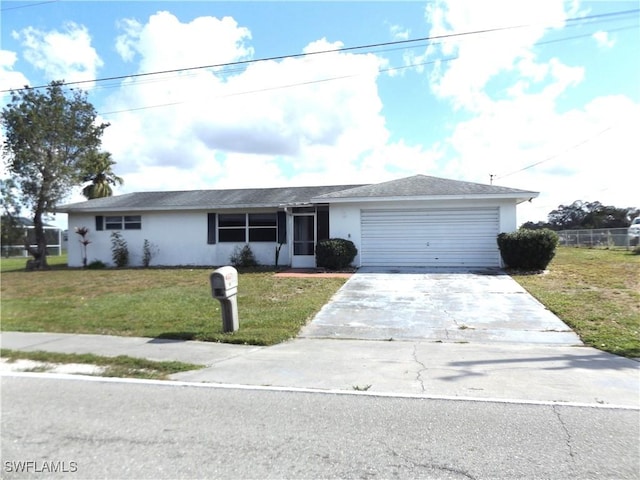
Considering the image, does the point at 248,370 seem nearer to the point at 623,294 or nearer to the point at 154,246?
the point at 623,294

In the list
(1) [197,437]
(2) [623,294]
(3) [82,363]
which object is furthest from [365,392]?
(2) [623,294]

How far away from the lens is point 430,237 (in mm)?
18359

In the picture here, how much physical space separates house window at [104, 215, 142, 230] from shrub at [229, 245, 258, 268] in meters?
5.32

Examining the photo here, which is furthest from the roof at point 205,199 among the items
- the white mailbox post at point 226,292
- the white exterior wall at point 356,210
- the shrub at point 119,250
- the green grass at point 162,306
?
the white mailbox post at point 226,292

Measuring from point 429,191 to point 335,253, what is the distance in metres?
4.36

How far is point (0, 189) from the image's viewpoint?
24.2m

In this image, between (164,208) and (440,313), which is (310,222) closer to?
(164,208)

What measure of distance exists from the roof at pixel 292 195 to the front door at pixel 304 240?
788 mm

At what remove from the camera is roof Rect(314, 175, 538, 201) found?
1733cm

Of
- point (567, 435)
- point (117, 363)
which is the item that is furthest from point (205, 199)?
point (567, 435)

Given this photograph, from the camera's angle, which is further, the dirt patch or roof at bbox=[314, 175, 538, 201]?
roof at bbox=[314, 175, 538, 201]

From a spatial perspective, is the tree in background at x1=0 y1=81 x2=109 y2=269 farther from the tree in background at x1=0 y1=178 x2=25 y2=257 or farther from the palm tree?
the palm tree

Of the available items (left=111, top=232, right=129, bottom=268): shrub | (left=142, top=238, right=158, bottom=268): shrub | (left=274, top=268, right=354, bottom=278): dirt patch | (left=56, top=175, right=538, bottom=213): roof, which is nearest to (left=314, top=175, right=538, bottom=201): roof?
(left=56, top=175, right=538, bottom=213): roof

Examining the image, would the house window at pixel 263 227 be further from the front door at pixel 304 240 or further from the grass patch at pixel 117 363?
the grass patch at pixel 117 363
